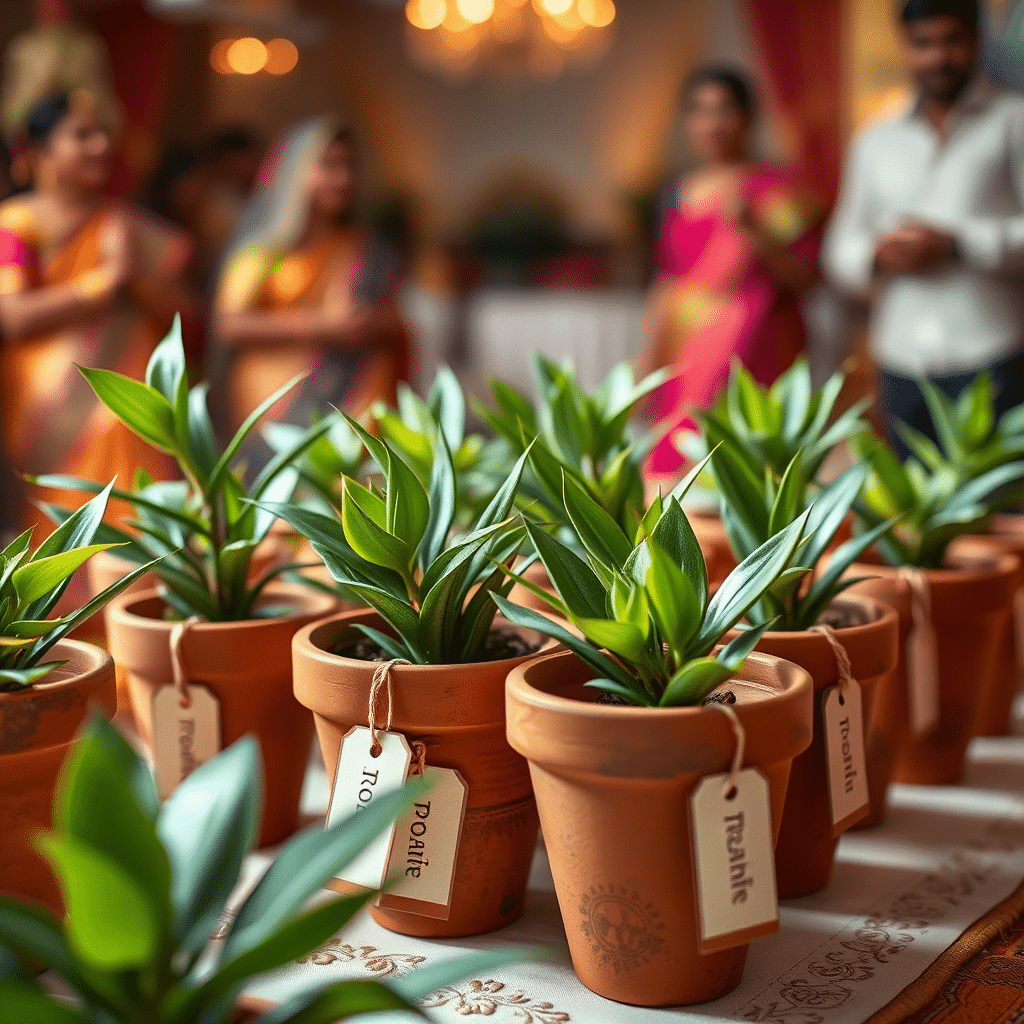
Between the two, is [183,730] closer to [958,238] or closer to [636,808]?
[636,808]

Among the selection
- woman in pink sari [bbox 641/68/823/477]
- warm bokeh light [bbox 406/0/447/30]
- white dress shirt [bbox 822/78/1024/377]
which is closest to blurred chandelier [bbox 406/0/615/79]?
warm bokeh light [bbox 406/0/447/30]

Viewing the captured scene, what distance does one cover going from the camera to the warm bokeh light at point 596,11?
198 inches

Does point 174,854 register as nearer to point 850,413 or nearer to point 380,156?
point 850,413

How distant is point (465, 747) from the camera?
28.7 inches

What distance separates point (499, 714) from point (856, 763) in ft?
0.87

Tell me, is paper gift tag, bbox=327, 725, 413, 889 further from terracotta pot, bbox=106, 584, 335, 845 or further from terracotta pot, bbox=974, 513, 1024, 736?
terracotta pot, bbox=974, 513, 1024, 736

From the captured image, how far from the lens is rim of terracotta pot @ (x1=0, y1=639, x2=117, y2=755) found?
2.14 ft

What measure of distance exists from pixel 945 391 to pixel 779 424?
1.07 metres

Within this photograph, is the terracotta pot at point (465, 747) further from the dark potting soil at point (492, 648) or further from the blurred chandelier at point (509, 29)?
the blurred chandelier at point (509, 29)

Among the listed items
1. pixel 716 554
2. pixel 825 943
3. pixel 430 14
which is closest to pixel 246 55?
pixel 430 14

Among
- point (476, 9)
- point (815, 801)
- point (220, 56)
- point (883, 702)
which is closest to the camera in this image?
point (815, 801)

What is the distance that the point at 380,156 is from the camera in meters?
7.55

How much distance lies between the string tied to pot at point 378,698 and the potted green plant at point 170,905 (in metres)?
0.23

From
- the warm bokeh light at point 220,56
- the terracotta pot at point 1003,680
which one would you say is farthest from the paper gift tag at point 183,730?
the warm bokeh light at point 220,56
